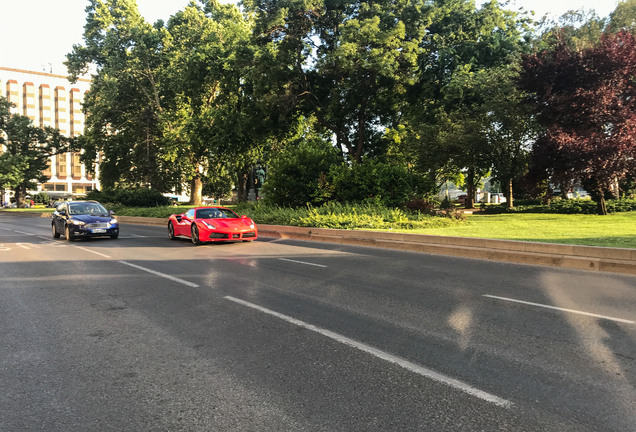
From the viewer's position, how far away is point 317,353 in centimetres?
437

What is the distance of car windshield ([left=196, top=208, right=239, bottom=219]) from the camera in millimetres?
15898

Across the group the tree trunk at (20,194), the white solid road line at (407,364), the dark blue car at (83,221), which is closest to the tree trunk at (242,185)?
the dark blue car at (83,221)

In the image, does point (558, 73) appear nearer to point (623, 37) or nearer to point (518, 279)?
point (623, 37)

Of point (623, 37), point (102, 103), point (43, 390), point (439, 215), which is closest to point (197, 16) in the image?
point (102, 103)

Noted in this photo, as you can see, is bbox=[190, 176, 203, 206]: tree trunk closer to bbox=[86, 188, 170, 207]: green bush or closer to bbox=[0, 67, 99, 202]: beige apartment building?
bbox=[86, 188, 170, 207]: green bush

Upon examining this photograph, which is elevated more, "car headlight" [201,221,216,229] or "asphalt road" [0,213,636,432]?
"car headlight" [201,221,216,229]

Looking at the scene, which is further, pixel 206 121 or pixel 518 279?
pixel 206 121

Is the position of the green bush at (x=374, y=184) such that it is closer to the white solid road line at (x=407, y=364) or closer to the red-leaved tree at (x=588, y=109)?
the red-leaved tree at (x=588, y=109)

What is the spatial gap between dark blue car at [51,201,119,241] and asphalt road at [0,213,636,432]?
8.04 m

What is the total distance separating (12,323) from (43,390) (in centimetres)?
257

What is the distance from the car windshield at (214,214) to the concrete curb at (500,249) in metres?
3.13

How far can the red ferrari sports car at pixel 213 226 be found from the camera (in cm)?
1490

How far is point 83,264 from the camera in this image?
34.9ft

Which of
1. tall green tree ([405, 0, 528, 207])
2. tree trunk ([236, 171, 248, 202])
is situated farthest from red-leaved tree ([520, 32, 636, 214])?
tree trunk ([236, 171, 248, 202])
